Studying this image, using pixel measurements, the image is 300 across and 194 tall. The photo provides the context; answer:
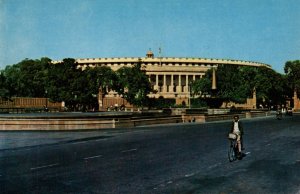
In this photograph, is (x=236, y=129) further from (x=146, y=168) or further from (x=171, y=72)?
(x=171, y=72)

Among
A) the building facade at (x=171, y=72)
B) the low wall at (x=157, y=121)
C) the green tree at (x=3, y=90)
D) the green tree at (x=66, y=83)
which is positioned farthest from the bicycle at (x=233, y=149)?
the building facade at (x=171, y=72)

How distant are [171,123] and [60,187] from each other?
108 ft

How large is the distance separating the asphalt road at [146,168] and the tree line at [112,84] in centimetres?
5880

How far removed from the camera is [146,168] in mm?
14703

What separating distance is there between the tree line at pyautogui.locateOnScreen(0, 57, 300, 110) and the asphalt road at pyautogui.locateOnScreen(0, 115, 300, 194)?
5880cm

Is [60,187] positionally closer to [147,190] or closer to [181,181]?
[147,190]

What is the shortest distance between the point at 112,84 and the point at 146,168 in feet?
272

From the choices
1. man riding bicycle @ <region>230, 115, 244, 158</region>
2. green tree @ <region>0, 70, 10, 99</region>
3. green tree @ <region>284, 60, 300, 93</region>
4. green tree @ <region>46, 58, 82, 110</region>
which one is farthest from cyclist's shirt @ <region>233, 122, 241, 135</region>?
green tree @ <region>284, 60, 300, 93</region>

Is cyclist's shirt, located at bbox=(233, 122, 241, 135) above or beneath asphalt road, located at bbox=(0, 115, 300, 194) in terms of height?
above

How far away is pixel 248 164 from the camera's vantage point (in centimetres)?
1592

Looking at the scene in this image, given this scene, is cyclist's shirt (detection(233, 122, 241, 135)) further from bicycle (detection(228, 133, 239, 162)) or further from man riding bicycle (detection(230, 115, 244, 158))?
bicycle (detection(228, 133, 239, 162))

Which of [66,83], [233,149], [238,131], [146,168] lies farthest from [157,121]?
[66,83]

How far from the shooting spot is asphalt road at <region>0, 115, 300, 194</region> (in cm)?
1151

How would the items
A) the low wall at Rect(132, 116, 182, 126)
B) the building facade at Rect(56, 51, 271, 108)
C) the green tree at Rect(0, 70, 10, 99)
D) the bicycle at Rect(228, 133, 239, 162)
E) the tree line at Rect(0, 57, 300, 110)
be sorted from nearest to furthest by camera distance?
1. the bicycle at Rect(228, 133, 239, 162)
2. the low wall at Rect(132, 116, 182, 126)
3. the green tree at Rect(0, 70, 10, 99)
4. the tree line at Rect(0, 57, 300, 110)
5. the building facade at Rect(56, 51, 271, 108)
